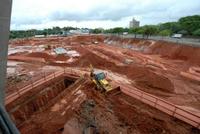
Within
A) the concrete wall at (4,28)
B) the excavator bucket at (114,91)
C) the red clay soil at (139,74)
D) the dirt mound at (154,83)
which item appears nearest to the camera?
the concrete wall at (4,28)

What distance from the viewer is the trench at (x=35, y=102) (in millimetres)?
12992

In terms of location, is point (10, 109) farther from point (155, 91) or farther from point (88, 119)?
point (155, 91)

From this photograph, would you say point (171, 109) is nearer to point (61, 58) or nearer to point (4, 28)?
point (4, 28)

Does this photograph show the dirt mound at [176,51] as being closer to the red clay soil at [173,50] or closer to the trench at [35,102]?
the red clay soil at [173,50]

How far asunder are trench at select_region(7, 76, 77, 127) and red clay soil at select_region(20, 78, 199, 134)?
4.12 feet

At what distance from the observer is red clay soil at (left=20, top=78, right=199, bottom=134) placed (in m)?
10.6

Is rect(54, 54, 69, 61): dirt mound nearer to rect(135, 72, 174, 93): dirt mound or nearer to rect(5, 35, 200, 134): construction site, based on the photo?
rect(5, 35, 200, 134): construction site

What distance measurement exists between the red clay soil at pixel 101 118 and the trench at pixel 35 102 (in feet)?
4.12

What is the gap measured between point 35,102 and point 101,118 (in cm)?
632

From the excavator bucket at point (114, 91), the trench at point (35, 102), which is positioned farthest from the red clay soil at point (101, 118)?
the trench at point (35, 102)

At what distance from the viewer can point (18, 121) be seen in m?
12.6

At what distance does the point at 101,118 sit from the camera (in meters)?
11.7

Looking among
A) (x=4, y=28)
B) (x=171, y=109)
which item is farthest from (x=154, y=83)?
(x=4, y=28)

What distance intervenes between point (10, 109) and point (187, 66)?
2290cm
